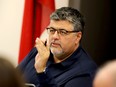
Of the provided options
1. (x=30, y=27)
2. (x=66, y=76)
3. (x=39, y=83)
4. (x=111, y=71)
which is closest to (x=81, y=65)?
(x=66, y=76)

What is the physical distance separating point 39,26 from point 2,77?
6.93ft

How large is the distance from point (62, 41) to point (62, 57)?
0.11 meters

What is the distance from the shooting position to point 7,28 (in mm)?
→ 3309

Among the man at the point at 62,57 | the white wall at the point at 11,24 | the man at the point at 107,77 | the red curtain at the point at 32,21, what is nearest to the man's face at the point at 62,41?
the man at the point at 62,57

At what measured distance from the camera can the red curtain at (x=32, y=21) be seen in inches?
117

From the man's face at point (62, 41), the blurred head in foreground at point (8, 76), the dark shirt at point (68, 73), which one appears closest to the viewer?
the blurred head in foreground at point (8, 76)

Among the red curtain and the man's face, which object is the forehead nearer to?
the man's face

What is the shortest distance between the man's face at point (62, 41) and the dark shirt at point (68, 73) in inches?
2.4

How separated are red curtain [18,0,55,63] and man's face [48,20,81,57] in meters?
0.62

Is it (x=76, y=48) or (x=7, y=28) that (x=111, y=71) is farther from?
(x=7, y=28)

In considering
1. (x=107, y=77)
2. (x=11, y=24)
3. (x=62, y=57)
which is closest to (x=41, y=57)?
(x=62, y=57)

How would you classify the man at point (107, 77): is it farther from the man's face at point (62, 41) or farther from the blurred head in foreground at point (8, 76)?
the man's face at point (62, 41)

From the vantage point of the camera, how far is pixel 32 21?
2998 millimetres

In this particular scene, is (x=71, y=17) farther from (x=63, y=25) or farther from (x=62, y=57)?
(x=62, y=57)
